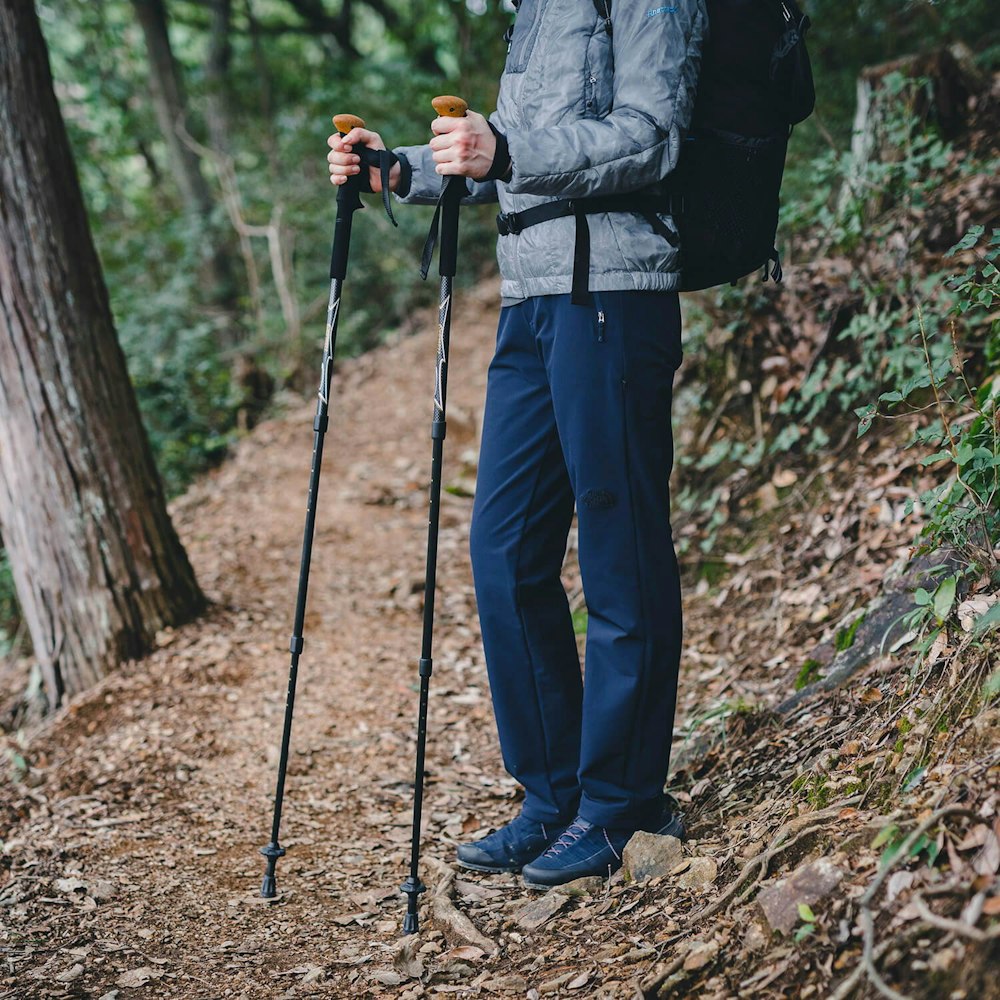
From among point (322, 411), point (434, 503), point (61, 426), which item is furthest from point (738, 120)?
point (61, 426)

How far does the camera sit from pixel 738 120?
7.30 feet

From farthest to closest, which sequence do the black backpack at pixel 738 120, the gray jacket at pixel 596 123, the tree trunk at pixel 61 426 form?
the tree trunk at pixel 61 426 → the black backpack at pixel 738 120 → the gray jacket at pixel 596 123

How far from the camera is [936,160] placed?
3.84m

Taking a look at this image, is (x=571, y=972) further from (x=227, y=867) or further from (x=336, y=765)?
(x=336, y=765)

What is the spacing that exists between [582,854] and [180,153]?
40.1 ft

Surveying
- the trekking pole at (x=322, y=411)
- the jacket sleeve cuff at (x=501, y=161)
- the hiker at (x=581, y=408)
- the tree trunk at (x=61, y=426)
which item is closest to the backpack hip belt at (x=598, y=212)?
the hiker at (x=581, y=408)

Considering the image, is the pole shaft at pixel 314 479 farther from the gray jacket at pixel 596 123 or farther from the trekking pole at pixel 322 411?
the gray jacket at pixel 596 123

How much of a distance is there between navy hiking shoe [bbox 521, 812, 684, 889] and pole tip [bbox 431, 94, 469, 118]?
70.0 inches

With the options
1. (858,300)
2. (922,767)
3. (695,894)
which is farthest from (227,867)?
(858,300)

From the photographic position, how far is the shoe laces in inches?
97.6

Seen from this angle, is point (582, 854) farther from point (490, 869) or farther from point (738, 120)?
point (738, 120)

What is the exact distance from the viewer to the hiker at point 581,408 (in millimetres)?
2125

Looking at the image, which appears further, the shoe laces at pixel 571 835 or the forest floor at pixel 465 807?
the shoe laces at pixel 571 835

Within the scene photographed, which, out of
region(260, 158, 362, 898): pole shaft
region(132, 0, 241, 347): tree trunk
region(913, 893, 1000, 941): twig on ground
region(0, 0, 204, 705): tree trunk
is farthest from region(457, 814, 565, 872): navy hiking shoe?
region(132, 0, 241, 347): tree trunk
